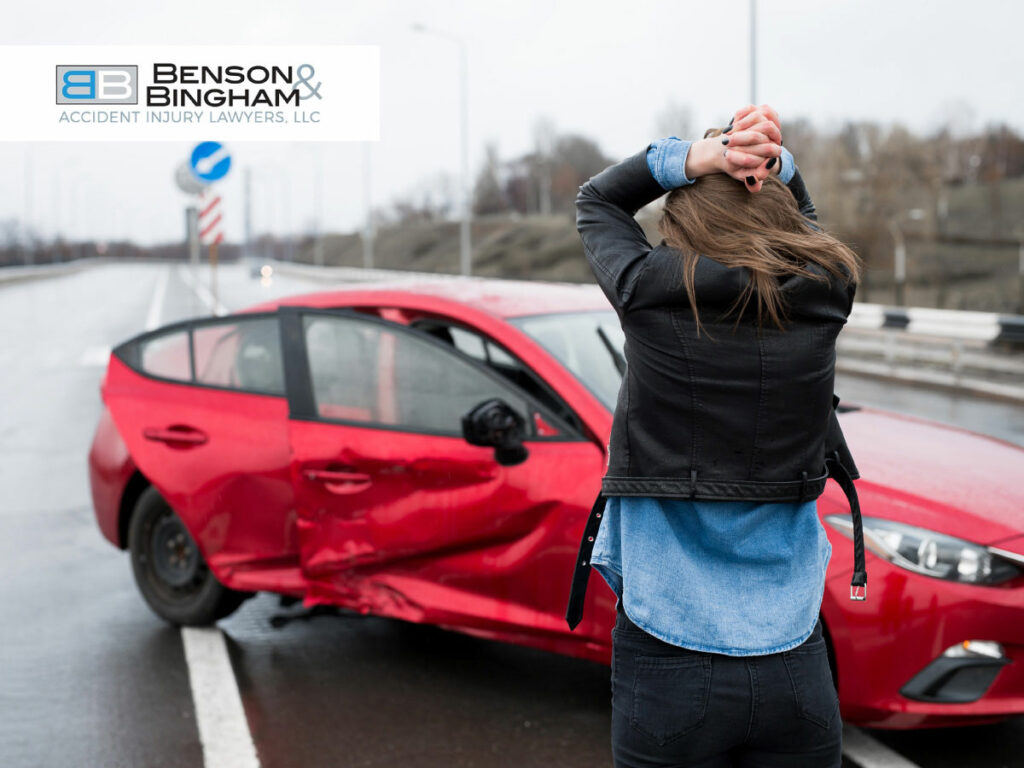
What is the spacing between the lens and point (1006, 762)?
12.1 feet

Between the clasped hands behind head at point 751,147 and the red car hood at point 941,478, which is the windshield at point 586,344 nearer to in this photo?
the red car hood at point 941,478

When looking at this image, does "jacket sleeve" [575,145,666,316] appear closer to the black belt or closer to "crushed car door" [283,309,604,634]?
the black belt

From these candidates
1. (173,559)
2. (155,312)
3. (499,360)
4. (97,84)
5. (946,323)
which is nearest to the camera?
(499,360)

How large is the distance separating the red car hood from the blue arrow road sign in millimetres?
13306

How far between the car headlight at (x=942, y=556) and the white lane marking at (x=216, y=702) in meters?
2.12

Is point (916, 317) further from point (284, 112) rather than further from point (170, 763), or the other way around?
point (170, 763)

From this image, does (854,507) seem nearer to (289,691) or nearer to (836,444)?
(836,444)

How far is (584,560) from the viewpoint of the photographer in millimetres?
2090

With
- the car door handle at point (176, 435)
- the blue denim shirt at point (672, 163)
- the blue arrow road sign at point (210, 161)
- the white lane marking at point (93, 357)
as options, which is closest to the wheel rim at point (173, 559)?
the car door handle at point (176, 435)

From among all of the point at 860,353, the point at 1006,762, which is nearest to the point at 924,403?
the point at 860,353

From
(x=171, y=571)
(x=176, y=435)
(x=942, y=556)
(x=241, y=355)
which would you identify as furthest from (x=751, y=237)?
(x=171, y=571)

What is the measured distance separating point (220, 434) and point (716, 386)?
334cm

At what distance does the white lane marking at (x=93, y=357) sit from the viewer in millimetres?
18281

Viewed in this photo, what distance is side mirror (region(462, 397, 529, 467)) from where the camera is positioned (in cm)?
383
